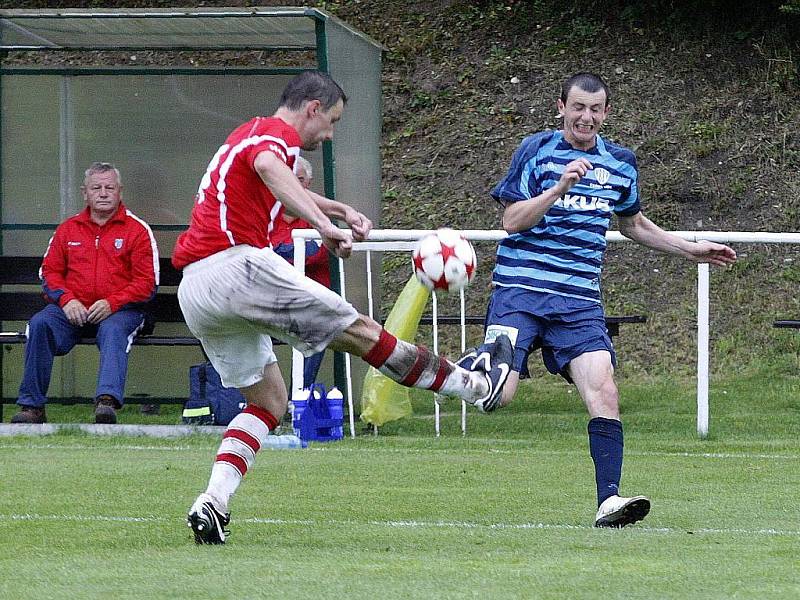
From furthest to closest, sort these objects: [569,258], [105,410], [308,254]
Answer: [308,254]
[105,410]
[569,258]

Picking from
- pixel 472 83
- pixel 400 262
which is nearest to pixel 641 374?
pixel 400 262

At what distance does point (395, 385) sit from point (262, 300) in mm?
4741

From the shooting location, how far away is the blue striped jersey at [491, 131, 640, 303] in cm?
629

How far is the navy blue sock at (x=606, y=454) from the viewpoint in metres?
6.06

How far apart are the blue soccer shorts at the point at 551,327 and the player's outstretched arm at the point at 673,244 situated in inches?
22.2

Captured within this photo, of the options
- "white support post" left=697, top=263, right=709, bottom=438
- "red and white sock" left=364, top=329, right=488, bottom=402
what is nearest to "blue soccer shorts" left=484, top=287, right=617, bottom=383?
"red and white sock" left=364, top=329, right=488, bottom=402

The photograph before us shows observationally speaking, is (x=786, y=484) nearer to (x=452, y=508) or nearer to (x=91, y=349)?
(x=452, y=508)

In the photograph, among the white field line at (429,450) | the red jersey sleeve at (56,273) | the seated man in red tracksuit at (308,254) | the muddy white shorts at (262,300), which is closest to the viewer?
the muddy white shorts at (262,300)

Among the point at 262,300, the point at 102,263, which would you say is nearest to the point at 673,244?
the point at 262,300

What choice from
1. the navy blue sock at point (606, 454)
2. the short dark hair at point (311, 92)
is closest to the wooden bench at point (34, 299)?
the navy blue sock at point (606, 454)

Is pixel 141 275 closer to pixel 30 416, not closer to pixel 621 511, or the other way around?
pixel 30 416

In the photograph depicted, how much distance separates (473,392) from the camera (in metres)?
5.64

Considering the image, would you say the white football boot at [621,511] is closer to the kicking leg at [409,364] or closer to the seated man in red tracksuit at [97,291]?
the kicking leg at [409,364]

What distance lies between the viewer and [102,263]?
35.0 feet
